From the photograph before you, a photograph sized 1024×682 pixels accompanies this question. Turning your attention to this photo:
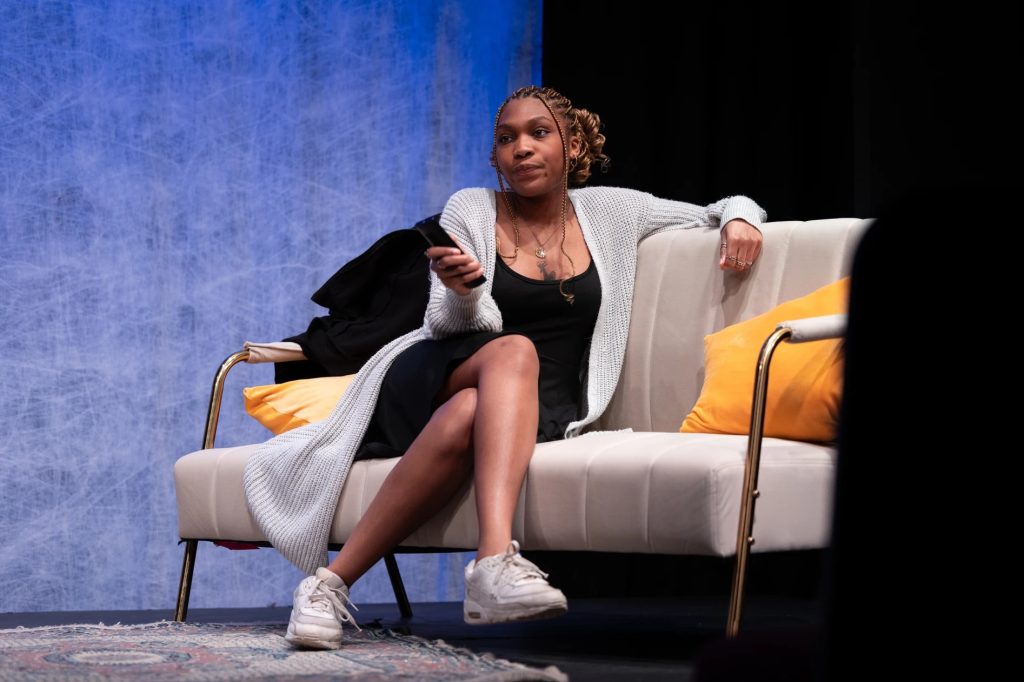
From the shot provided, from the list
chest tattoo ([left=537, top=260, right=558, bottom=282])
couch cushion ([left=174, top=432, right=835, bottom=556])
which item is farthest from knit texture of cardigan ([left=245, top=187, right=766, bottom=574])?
couch cushion ([left=174, top=432, right=835, bottom=556])

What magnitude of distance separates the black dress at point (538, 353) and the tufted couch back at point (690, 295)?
0.13 metres

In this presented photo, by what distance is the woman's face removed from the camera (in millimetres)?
2584

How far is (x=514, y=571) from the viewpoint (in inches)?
70.6

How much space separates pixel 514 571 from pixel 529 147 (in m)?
1.08

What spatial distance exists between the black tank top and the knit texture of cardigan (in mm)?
31

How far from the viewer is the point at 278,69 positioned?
148 inches

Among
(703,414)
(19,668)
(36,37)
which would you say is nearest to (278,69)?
(36,37)

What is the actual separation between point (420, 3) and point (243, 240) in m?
0.99

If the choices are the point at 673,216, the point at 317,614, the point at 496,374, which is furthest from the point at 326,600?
the point at 673,216

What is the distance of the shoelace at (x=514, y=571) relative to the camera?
179 centimetres

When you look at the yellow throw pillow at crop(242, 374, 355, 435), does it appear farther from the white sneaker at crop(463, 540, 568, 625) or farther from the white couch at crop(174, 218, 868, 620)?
the white sneaker at crop(463, 540, 568, 625)

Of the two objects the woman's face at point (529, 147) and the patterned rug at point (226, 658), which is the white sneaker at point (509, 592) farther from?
the woman's face at point (529, 147)

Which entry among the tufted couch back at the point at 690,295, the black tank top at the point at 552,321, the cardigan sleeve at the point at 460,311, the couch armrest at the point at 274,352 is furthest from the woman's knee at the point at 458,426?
the couch armrest at the point at 274,352

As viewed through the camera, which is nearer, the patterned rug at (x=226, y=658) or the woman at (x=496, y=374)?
the patterned rug at (x=226, y=658)
